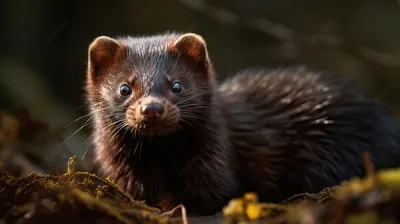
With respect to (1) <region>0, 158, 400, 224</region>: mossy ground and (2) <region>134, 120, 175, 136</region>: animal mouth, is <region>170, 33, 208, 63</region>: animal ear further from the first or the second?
(1) <region>0, 158, 400, 224</region>: mossy ground

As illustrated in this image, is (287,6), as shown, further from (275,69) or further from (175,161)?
(175,161)

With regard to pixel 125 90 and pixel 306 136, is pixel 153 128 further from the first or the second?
pixel 306 136

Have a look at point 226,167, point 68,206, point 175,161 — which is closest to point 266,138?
point 226,167

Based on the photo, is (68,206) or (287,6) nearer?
(68,206)

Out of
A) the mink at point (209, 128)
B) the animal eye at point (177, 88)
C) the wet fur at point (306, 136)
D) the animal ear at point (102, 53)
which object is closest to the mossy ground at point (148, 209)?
the mink at point (209, 128)

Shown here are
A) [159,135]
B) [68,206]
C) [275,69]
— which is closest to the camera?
[68,206]

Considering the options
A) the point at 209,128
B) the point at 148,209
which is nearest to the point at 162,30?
the point at 209,128

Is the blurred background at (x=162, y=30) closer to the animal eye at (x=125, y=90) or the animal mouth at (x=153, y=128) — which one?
the animal eye at (x=125, y=90)
